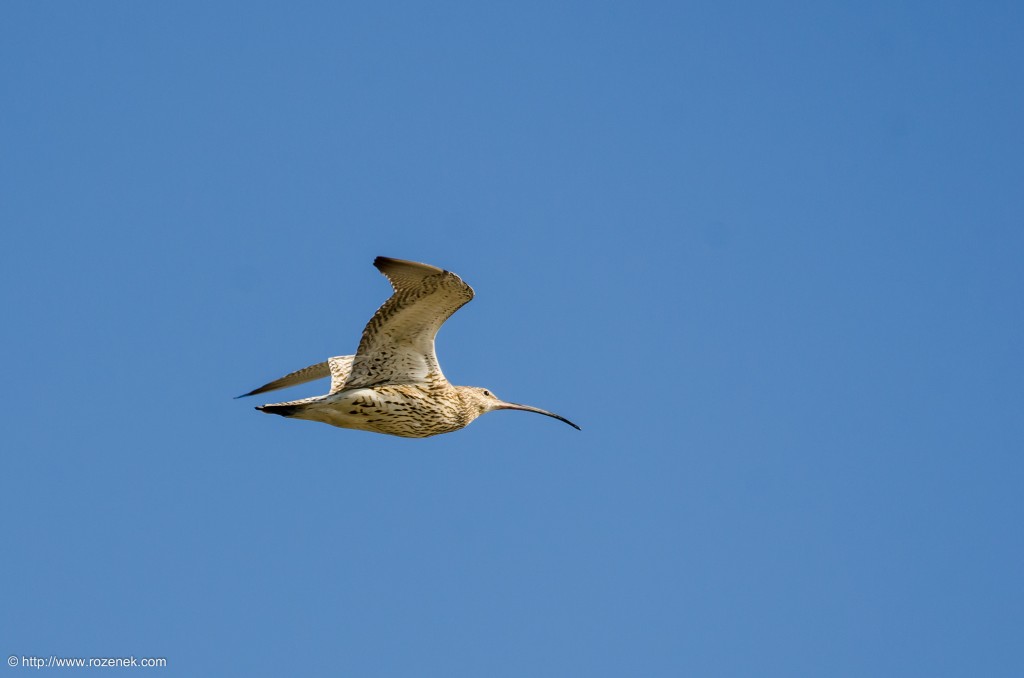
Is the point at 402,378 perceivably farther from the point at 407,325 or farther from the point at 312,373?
the point at 312,373

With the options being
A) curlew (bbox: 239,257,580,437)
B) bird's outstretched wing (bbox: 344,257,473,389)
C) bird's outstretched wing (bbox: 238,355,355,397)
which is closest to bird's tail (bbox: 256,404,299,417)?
curlew (bbox: 239,257,580,437)

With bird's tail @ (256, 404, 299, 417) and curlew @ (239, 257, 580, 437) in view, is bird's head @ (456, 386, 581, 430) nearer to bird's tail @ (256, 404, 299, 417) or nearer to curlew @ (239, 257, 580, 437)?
curlew @ (239, 257, 580, 437)

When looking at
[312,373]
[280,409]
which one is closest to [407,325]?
[280,409]

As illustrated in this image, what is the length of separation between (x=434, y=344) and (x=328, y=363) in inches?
92.4

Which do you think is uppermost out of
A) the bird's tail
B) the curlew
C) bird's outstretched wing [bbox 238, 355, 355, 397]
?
bird's outstretched wing [bbox 238, 355, 355, 397]

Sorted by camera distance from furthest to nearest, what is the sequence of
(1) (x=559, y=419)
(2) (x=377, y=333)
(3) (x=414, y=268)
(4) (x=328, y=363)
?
(1) (x=559, y=419), (4) (x=328, y=363), (2) (x=377, y=333), (3) (x=414, y=268)

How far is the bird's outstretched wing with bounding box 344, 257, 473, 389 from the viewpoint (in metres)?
13.9

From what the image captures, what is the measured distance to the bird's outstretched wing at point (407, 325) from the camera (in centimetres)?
1391

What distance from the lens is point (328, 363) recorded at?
17.0m

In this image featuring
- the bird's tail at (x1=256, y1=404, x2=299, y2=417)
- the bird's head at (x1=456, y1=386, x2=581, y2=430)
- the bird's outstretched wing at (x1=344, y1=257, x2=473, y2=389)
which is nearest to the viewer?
the bird's outstretched wing at (x1=344, y1=257, x2=473, y2=389)

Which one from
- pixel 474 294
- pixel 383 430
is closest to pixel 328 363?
pixel 383 430

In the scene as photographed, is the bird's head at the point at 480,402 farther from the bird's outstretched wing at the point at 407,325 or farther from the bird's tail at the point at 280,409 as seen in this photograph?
the bird's tail at the point at 280,409

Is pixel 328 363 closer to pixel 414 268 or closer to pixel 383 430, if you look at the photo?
pixel 383 430

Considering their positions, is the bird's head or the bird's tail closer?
the bird's tail
